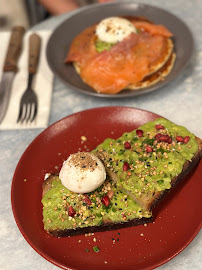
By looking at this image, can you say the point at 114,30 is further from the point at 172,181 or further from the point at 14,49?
the point at 172,181

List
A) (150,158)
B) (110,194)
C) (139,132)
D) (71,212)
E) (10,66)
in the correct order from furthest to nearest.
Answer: (10,66) < (139,132) < (150,158) < (110,194) < (71,212)

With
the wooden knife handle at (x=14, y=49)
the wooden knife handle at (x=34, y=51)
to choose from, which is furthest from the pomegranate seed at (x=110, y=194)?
the wooden knife handle at (x=14, y=49)

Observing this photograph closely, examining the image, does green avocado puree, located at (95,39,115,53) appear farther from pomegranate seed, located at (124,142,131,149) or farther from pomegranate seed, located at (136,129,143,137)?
pomegranate seed, located at (124,142,131,149)

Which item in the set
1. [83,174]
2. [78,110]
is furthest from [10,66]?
[83,174]

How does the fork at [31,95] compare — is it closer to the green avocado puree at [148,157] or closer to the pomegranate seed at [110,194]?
the green avocado puree at [148,157]

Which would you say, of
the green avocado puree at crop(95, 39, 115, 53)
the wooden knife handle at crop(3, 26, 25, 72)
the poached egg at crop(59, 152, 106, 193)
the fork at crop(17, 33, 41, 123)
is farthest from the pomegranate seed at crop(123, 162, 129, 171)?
the wooden knife handle at crop(3, 26, 25, 72)
